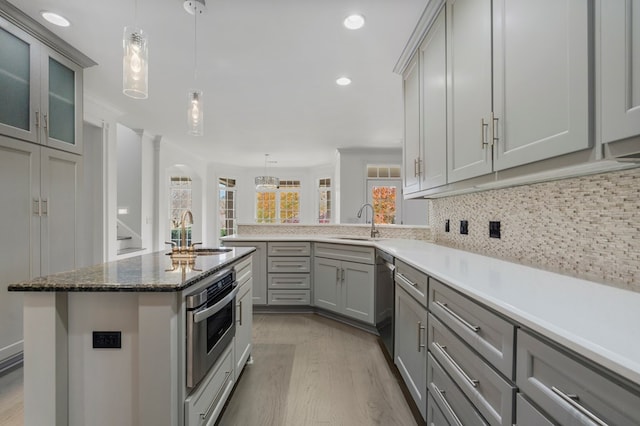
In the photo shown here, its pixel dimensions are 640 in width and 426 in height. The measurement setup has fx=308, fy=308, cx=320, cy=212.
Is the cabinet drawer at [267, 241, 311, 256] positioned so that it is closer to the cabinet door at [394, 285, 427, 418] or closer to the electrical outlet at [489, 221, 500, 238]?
the cabinet door at [394, 285, 427, 418]

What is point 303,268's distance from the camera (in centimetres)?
384

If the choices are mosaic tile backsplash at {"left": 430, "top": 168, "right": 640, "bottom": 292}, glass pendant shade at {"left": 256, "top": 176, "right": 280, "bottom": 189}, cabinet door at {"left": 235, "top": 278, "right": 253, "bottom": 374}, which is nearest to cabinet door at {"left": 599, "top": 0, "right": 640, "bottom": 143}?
mosaic tile backsplash at {"left": 430, "top": 168, "right": 640, "bottom": 292}

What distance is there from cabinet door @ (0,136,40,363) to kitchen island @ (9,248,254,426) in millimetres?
1425

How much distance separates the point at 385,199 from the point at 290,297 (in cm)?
359

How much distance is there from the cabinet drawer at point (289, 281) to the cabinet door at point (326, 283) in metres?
0.12

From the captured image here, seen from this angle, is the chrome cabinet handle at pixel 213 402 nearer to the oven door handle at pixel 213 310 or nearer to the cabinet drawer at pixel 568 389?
the oven door handle at pixel 213 310

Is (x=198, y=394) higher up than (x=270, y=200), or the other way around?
(x=270, y=200)

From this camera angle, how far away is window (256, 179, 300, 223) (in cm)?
951

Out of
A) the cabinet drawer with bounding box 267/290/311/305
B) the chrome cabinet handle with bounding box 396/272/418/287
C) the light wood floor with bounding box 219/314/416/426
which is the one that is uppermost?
the chrome cabinet handle with bounding box 396/272/418/287

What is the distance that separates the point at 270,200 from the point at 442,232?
7.20m

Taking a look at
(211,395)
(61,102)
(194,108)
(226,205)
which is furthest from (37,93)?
(226,205)

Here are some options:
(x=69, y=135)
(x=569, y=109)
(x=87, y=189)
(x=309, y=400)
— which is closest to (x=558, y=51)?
(x=569, y=109)

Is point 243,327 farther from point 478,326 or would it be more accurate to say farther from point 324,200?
point 324,200

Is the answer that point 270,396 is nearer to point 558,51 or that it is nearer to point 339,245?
point 339,245
